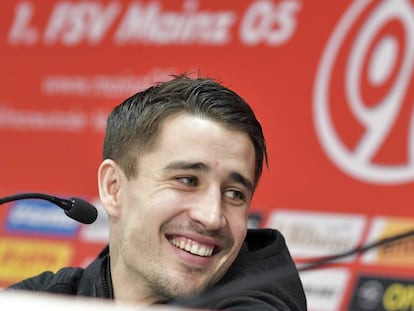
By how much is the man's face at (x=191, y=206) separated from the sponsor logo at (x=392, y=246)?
1608 millimetres

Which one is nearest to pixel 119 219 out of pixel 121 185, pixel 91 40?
pixel 121 185

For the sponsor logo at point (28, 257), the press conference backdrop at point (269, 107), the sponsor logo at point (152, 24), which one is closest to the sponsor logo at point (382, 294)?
the press conference backdrop at point (269, 107)

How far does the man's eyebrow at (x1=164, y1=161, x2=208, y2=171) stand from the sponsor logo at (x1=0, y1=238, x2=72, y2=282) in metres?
2.33

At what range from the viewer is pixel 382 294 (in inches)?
126

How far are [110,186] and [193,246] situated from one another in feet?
0.78

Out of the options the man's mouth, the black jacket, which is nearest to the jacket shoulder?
the black jacket

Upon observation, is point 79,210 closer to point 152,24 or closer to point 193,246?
point 193,246

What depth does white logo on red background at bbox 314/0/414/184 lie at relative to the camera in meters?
3.18

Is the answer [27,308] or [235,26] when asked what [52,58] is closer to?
[235,26]

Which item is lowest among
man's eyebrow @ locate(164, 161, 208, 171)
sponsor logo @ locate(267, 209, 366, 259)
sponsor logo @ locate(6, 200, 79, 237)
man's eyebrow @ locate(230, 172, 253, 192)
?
sponsor logo @ locate(6, 200, 79, 237)

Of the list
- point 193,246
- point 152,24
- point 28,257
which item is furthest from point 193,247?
point 28,257

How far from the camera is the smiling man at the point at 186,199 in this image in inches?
62.0

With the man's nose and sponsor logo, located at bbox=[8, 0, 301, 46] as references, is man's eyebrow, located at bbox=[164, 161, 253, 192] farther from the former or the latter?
sponsor logo, located at bbox=[8, 0, 301, 46]

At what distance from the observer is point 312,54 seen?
11.0 feet
